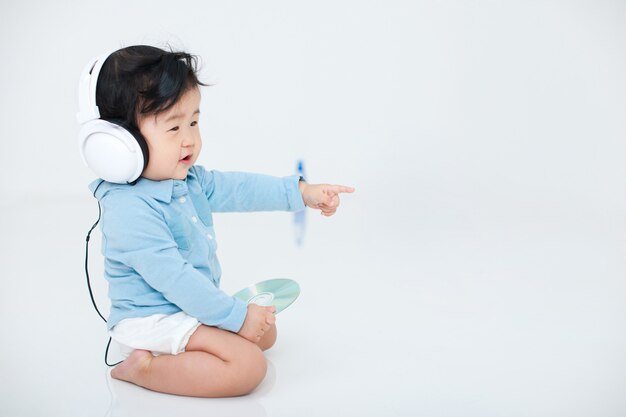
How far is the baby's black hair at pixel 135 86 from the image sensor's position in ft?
5.11

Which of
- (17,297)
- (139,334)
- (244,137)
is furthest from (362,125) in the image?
(139,334)

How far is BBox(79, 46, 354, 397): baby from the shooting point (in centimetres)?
155

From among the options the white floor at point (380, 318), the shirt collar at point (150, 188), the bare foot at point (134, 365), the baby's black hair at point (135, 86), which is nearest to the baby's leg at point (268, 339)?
the white floor at point (380, 318)

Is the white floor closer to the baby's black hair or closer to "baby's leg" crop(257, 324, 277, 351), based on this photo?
"baby's leg" crop(257, 324, 277, 351)

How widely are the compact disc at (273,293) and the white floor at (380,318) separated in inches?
4.7

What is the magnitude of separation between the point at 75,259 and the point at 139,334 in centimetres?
89

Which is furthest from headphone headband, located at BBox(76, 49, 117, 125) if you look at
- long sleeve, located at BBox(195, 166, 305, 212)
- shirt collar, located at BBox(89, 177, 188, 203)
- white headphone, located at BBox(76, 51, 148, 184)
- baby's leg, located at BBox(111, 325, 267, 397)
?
baby's leg, located at BBox(111, 325, 267, 397)

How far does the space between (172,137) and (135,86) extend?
0.12 meters

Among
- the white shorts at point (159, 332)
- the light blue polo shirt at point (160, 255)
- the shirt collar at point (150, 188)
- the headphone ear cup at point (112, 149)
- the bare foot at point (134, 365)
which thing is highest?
the headphone ear cup at point (112, 149)

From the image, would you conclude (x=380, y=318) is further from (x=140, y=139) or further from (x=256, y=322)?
(x=140, y=139)

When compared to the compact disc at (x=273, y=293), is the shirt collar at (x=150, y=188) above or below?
above

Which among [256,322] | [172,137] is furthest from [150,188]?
[256,322]

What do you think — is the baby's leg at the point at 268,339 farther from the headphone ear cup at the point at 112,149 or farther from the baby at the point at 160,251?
the headphone ear cup at the point at 112,149

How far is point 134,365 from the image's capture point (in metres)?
1.60
